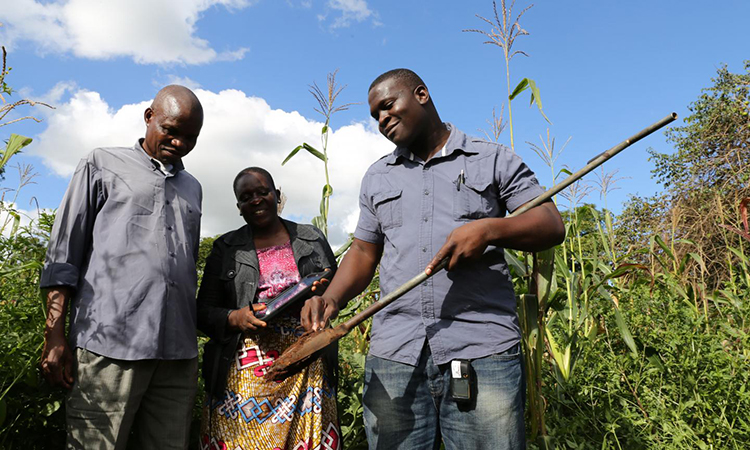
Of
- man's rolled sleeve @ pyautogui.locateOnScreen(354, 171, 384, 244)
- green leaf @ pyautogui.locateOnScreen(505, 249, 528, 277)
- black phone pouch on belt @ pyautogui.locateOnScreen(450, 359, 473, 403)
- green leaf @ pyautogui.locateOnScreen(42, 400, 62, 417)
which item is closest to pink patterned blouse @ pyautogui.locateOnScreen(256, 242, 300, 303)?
man's rolled sleeve @ pyautogui.locateOnScreen(354, 171, 384, 244)

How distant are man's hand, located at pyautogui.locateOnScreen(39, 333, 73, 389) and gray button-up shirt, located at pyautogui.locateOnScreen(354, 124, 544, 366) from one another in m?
1.05

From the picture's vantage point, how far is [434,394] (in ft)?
5.08

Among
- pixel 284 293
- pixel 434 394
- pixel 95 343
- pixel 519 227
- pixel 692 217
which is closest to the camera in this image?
pixel 519 227

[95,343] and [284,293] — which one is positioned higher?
[284,293]

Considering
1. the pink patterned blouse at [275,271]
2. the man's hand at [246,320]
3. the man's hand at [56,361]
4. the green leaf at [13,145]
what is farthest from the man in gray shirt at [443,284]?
the green leaf at [13,145]

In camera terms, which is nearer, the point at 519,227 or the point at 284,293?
the point at 519,227

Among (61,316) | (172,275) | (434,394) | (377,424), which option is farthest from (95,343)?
(434,394)

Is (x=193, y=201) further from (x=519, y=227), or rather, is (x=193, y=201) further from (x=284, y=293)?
(x=519, y=227)

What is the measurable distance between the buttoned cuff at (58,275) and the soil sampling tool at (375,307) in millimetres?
792

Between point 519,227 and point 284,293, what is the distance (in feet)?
3.59

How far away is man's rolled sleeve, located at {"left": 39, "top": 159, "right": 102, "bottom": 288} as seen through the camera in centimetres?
187

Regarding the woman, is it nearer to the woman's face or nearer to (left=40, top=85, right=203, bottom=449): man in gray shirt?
the woman's face

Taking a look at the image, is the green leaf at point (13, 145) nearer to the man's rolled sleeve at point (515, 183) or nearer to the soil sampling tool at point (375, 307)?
the soil sampling tool at point (375, 307)

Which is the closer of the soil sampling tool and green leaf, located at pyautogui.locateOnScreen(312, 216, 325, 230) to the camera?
the soil sampling tool
